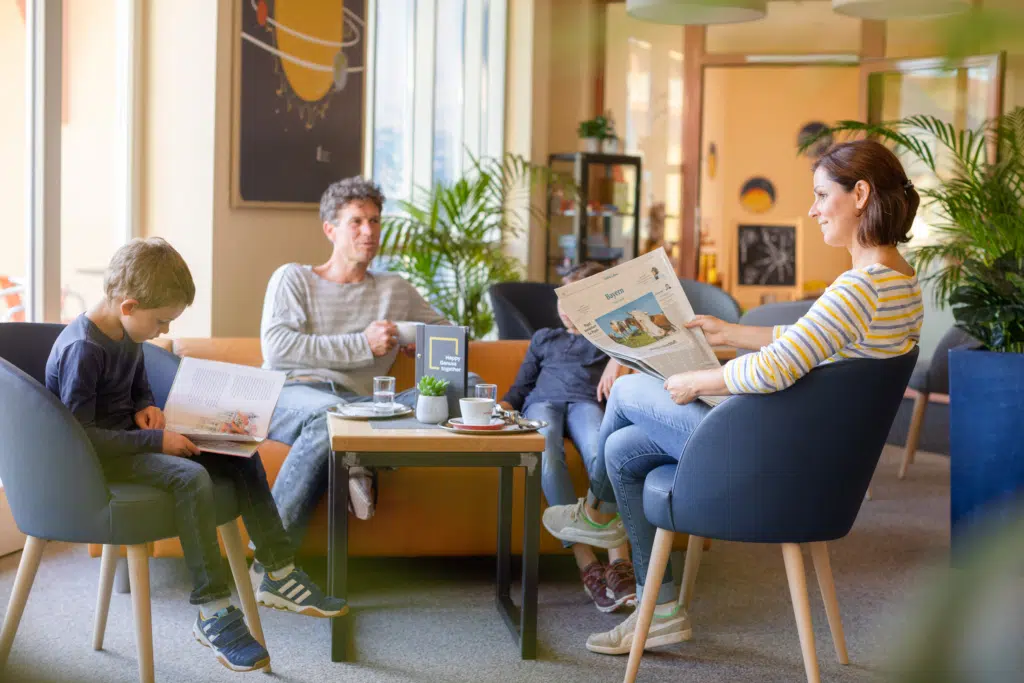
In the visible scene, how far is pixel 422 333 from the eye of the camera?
2928mm

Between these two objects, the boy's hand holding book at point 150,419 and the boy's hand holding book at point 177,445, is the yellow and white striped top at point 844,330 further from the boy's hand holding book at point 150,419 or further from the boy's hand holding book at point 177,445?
the boy's hand holding book at point 150,419

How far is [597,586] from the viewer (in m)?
3.03

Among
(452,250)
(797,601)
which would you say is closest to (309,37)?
(452,250)

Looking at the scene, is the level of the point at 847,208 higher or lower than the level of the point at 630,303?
higher

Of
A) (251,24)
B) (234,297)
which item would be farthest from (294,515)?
(251,24)

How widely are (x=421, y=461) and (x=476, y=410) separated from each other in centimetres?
19

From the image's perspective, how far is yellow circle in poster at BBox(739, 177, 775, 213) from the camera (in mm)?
10414

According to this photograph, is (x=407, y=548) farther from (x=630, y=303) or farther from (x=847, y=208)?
(x=847, y=208)

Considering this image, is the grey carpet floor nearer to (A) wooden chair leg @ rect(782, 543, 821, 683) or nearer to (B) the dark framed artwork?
(A) wooden chair leg @ rect(782, 543, 821, 683)

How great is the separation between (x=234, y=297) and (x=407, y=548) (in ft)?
5.10

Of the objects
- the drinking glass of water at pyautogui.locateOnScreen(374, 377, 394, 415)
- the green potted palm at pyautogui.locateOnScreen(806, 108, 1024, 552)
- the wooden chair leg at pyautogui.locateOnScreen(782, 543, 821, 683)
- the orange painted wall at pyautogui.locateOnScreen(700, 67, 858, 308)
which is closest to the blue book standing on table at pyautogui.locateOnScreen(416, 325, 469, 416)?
the drinking glass of water at pyautogui.locateOnScreen(374, 377, 394, 415)

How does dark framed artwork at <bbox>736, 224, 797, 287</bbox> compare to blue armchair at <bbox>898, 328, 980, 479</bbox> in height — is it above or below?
above

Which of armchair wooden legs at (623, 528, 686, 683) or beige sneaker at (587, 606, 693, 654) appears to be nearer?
armchair wooden legs at (623, 528, 686, 683)

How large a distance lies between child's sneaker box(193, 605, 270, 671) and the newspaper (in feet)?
3.23
